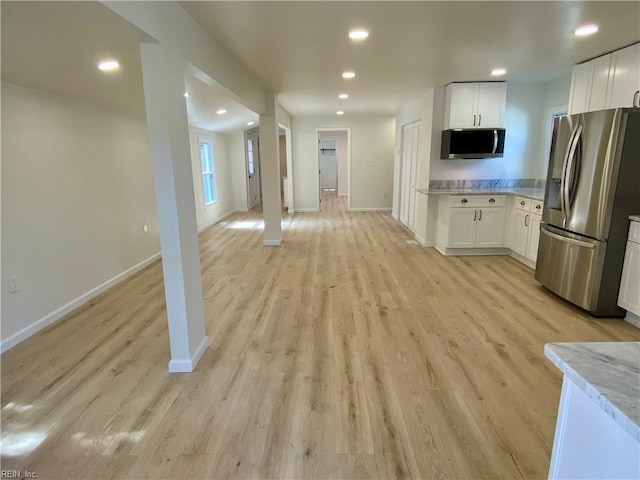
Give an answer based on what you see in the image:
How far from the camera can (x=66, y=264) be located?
3.35 metres

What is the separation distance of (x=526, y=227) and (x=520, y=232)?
0.55 ft

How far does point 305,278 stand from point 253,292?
711mm

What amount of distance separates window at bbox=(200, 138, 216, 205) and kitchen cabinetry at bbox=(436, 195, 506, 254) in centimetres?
505

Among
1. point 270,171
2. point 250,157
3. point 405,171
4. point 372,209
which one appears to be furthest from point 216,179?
point 405,171

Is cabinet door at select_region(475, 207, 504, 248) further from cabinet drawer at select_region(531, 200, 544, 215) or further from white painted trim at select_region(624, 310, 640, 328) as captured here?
white painted trim at select_region(624, 310, 640, 328)

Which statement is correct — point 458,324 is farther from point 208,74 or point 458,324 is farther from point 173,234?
point 208,74

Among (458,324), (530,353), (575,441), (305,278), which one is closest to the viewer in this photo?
(575,441)

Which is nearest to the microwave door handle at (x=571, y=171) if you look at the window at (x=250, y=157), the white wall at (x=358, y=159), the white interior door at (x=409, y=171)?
the white interior door at (x=409, y=171)

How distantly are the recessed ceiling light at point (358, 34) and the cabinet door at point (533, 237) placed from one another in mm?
2969

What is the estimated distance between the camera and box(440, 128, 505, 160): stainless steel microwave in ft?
16.1

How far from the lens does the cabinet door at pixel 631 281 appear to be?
2890 millimetres

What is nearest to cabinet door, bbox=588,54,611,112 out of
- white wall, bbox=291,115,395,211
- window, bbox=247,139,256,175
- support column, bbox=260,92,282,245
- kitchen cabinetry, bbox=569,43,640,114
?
kitchen cabinetry, bbox=569,43,640,114

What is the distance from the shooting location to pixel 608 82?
11.7 ft

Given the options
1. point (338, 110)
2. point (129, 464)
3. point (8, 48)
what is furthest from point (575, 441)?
point (338, 110)
